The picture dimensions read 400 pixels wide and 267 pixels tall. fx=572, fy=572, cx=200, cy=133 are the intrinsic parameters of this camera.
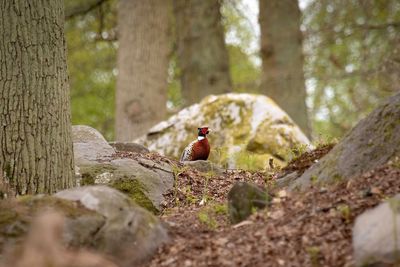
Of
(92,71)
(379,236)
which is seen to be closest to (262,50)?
(92,71)

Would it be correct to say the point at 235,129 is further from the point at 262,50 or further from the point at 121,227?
the point at 121,227

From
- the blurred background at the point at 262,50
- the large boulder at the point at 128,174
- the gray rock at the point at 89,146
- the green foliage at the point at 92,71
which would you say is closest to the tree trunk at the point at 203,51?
the blurred background at the point at 262,50

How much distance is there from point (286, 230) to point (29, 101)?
2579 mm

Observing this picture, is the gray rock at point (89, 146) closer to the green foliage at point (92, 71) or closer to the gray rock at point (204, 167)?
the gray rock at point (204, 167)

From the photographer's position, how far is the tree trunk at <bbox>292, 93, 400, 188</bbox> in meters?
4.93

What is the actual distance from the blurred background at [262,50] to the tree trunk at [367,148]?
194 inches

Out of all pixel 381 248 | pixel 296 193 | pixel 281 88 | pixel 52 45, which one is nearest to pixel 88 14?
pixel 281 88

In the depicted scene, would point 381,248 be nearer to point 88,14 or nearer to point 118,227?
point 118,227

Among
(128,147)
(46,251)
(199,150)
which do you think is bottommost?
(46,251)

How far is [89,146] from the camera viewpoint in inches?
269

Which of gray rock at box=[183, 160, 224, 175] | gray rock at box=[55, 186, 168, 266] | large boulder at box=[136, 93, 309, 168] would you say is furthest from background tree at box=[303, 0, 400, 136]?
gray rock at box=[55, 186, 168, 266]

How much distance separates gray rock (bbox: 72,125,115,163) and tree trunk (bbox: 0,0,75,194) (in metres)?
1.05

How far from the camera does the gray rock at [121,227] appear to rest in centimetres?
422

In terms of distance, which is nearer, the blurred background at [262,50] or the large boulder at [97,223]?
the large boulder at [97,223]
